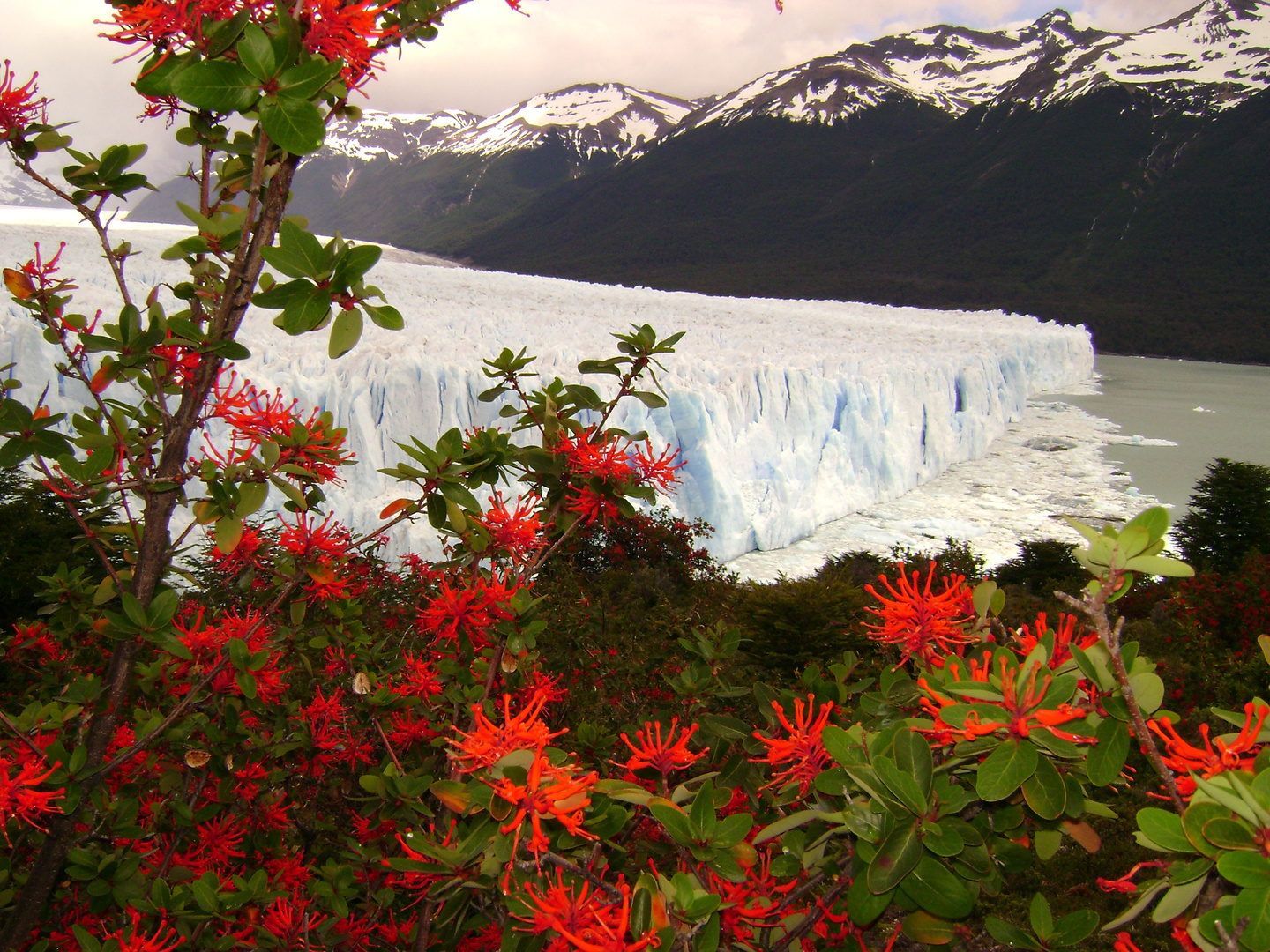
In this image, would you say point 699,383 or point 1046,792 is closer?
point 1046,792

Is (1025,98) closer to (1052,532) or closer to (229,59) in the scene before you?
(1052,532)

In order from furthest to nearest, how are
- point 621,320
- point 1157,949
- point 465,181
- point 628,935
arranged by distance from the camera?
1. point 465,181
2. point 621,320
3. point 1157,949
4. point 628,935

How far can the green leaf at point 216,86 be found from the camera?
0.65 metres

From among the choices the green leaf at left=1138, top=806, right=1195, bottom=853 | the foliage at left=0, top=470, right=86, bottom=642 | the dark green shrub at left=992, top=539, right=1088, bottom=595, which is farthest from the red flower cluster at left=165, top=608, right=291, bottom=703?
the dark green shrub at left=992, top=539, right=1088, bottom=595

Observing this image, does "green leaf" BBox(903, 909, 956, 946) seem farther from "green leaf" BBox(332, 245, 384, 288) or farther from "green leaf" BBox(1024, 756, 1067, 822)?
"green leaf" BBox(332, 245, 384, 288)

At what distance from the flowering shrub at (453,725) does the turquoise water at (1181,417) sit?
1190cm

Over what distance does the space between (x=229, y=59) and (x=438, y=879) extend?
0.87 m

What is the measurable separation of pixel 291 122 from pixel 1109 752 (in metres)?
0.92

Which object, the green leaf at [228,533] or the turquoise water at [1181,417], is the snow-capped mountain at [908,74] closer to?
the turquoise water at [1181,417]

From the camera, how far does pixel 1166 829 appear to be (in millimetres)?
512

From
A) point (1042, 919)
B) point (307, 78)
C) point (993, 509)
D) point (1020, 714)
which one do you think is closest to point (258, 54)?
point (307, 78)

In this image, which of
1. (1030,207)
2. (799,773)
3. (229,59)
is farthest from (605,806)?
(1030,207)

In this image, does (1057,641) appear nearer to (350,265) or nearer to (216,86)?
(350,265)

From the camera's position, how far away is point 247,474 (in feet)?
3.00
